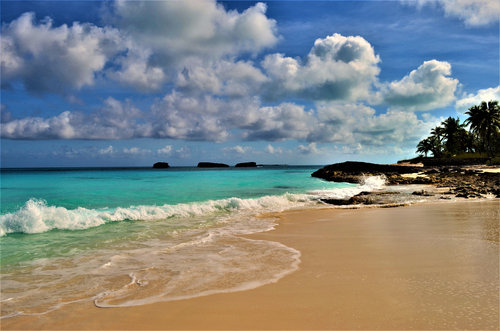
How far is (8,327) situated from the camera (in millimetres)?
3982

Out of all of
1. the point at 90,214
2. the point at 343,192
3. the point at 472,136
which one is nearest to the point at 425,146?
the point at 472,136

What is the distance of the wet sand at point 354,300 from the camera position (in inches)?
144

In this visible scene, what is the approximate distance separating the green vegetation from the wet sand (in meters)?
66.1

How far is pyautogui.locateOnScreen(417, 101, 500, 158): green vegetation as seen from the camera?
5744 cm

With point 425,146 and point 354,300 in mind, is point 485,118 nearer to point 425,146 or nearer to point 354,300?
point 425,146

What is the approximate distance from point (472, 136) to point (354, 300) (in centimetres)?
9273

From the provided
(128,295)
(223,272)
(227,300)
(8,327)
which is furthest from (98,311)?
(223,272)

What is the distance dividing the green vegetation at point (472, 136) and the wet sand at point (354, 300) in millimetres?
66089

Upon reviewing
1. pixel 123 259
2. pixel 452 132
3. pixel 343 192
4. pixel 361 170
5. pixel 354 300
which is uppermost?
pixel 452 132

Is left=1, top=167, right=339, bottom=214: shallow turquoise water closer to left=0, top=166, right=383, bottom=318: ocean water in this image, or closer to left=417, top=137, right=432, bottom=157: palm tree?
left=0, top=166, right=383, bottom=318: ocean water

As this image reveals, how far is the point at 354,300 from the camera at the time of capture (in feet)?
13.7

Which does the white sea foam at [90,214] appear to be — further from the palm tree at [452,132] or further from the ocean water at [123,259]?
the palm tree at [452,132]

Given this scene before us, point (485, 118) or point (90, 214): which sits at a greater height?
point (485, 118)

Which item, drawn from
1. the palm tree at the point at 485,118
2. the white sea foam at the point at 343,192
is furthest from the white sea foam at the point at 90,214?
the palm tree at the point at 485,118
